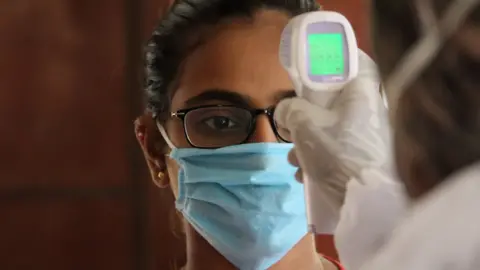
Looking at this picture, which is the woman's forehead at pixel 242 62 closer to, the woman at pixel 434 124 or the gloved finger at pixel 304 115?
the gloved finger at pixel 304 115

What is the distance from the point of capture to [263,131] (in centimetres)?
84

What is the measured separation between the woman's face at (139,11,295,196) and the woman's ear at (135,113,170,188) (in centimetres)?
7

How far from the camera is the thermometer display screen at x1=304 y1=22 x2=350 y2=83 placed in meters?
0.51

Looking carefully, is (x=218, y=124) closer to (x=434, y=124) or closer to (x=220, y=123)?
(x=220, y=123)

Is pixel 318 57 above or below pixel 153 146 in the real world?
above

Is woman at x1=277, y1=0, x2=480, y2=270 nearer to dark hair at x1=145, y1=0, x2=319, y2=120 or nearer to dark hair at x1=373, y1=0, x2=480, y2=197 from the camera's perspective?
dark hair at x1=373, y1=0, x2=480, y2=197

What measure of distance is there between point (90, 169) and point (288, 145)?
0.44m

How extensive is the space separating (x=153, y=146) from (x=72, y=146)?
217mm

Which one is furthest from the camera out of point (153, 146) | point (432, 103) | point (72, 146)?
point (72, 146)

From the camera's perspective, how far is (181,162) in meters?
0.89

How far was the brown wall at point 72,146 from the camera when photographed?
1.12m

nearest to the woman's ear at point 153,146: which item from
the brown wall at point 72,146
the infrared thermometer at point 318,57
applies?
the brown wall at point 72,146

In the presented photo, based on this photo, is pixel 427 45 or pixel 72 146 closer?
pixel 427 45

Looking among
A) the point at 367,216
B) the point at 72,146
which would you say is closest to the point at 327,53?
the point at 367,216
